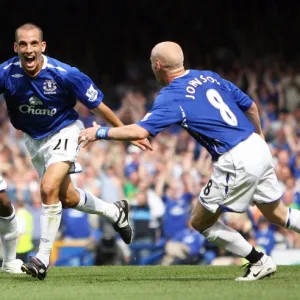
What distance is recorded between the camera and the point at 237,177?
8297 mm

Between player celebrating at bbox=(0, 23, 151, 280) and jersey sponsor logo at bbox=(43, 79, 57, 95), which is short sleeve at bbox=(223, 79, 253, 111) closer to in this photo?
player celebrating at bbox=(0, 23, 151, 280)

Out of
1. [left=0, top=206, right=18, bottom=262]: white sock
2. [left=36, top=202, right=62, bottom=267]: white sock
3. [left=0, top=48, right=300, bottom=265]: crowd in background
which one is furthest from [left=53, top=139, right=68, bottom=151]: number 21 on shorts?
[left=0, top=48, right=300, bottom=265]: crowd in background

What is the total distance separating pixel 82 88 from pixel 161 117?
129cm

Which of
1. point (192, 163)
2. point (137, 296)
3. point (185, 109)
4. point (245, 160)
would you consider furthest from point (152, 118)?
point (192, 163)

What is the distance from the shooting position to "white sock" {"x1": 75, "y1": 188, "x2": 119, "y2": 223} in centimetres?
983

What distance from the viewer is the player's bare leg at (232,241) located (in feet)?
27.8

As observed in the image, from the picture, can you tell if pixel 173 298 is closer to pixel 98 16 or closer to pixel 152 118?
pixel 152 118

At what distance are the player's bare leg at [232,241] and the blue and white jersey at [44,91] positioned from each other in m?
1.59

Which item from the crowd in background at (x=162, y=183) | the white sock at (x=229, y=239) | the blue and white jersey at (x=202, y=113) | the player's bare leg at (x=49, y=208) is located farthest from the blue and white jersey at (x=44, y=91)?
the crowd in background at (x=162, y=183)

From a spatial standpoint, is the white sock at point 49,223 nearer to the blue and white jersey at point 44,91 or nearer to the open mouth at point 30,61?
the blue and white jersey at point 44,91

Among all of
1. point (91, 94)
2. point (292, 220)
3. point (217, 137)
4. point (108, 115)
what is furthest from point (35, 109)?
point (292, 220)

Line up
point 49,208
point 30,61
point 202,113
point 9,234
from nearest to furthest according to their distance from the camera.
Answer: point 202,113 < point 49,208 < point 30,61 < point 9,234

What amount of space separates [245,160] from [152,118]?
2.82 feet

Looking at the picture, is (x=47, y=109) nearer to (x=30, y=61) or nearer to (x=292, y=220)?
(x=30, y=61)
